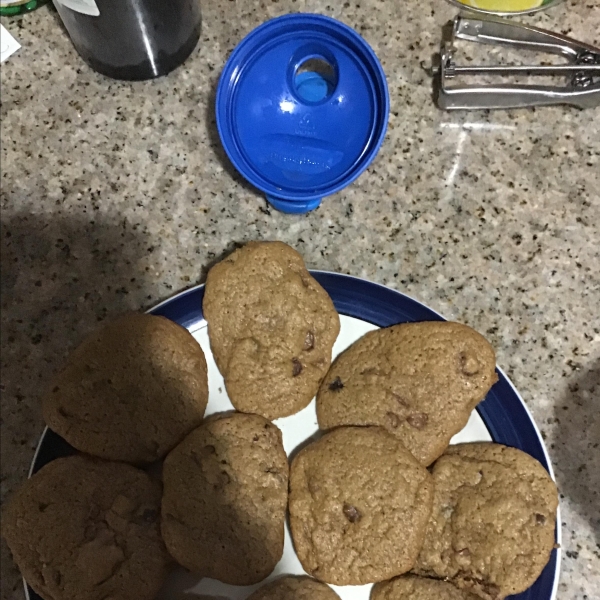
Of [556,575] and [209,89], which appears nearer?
[556,575]

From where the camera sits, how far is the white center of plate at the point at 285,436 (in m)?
0.67

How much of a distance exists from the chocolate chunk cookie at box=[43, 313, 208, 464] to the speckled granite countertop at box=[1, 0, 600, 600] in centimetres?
12

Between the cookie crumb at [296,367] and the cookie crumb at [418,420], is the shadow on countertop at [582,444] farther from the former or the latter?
the cookie crumb at [296,367]

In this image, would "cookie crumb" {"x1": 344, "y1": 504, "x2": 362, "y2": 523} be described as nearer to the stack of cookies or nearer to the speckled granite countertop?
the stack of cookies

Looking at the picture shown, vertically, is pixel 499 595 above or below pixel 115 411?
below

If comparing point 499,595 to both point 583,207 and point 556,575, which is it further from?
point 583,207


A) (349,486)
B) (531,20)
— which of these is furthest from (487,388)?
(531,20)

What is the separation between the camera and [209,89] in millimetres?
851

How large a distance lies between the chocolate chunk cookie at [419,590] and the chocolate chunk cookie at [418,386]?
13 centimetres

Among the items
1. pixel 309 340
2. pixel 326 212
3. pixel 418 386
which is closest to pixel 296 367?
pixel 309 340

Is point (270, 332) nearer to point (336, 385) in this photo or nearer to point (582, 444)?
point (336, 385)

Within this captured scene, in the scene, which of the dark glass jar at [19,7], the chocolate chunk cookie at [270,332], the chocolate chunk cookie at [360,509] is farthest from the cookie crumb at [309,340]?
the dark glass jar at [19,7]

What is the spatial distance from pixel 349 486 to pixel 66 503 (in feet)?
1.04

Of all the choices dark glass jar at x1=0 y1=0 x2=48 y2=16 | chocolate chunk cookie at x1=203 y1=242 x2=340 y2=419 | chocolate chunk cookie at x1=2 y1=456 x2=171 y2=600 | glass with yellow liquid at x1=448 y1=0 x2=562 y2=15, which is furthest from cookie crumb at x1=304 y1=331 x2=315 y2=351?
dark glass jar at x1=0 y1=0 x2=48 y2=16
